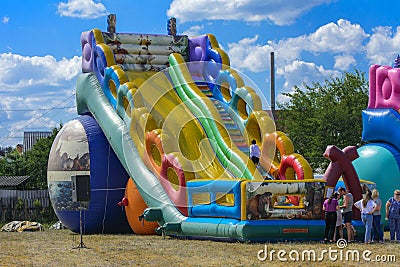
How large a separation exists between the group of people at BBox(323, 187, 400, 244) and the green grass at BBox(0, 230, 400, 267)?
0.52 metres

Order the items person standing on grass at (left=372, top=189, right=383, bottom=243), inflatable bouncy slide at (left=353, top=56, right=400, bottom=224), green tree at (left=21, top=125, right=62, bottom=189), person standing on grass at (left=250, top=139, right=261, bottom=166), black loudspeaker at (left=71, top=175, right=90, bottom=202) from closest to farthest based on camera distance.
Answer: person standing on grass at (left=372, top=189, right=383, bottom=243), black loudspeaker at (left=71, top=175, right=90, bottom=202), person standing on grass at (left=250, top=139, right=261, bottom=166), inflatable bouncy slide at (left=353, top=56, right=400, bottom=224), green tree at (left=21, top=125, right=62, bottom=189)

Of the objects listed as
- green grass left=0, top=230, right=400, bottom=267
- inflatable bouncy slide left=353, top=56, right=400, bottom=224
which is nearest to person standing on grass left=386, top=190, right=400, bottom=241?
green grass left=0, top=230, right=400, bottom=267

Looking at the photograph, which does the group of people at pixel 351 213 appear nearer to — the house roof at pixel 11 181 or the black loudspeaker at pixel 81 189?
the black loudspeaker at pixel 81 189

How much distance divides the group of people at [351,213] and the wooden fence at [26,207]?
15.9 meters

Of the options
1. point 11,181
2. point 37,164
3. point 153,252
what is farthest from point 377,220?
point 37,164

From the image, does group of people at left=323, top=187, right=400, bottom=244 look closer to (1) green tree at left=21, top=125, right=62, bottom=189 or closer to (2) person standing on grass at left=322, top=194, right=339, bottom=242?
(2) person standing on grass at left=322, top=194, right=339, bottom=242

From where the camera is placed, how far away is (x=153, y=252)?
595 inches

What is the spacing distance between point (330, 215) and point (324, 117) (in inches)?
769

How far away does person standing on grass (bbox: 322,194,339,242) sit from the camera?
1647 centimetres

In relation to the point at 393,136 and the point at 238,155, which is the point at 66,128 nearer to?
the point at 238,155

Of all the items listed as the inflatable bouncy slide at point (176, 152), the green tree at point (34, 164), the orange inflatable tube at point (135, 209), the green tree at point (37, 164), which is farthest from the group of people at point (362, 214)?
the green tree at point (34, 164)

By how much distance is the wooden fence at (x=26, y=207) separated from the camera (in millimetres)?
29750

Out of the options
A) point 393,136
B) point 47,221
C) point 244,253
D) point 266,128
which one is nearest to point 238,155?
point 266,128

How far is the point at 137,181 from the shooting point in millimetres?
18844
